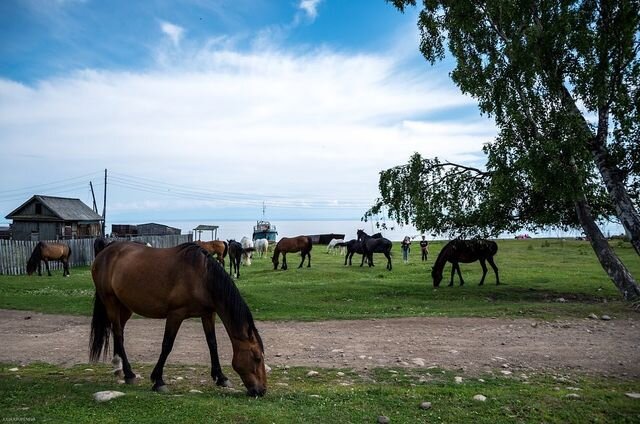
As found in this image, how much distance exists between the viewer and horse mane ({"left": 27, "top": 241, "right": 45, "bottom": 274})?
25625mm

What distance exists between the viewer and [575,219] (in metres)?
17.8

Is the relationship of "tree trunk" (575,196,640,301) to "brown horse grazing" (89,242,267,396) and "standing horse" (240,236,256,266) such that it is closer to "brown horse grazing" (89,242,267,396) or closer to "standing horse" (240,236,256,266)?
"brown horse grazing" (89,242,267,396)

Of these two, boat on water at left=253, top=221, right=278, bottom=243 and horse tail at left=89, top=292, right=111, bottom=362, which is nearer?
horse tail at left=89, top=292, right=111, bottom=362

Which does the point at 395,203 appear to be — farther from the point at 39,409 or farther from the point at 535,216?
the point at 39,409

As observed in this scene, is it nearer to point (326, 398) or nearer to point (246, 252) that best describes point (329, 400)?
point (326, 398)

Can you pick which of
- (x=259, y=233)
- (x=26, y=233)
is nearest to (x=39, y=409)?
(x=26, y=233)

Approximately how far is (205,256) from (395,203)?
1198 cm

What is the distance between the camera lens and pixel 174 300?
6.67 metres

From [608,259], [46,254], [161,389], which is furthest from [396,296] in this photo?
[46,254]

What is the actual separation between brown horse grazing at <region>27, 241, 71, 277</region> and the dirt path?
46.9ft

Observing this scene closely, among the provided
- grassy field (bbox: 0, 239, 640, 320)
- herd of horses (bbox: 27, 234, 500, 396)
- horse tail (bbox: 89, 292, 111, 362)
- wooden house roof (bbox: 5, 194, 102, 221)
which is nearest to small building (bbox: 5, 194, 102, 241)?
wooden house roof (bbox: 5, 194, 102, 221)

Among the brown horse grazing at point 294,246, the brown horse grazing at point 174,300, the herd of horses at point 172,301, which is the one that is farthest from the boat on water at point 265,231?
the brown horse grazing at point 174,300

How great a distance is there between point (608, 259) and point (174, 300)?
47.4ft

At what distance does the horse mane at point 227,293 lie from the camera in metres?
6.38
